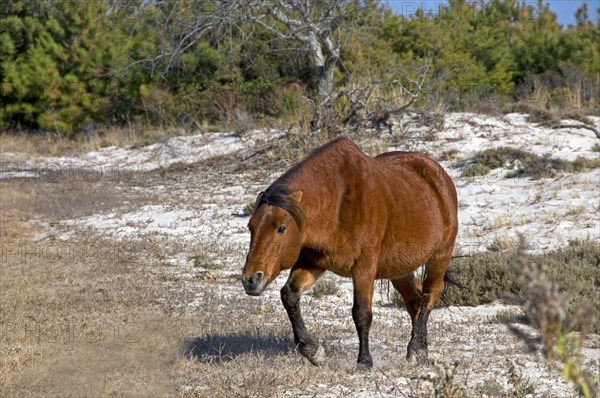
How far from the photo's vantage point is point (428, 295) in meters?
7.72

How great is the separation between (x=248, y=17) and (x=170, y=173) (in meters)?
4.57

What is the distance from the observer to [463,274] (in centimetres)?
1020

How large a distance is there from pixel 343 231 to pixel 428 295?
1537 millimetres

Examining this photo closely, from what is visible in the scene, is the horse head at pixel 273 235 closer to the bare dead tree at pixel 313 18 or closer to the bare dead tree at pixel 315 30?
the bare dead tree at pixel 315 30

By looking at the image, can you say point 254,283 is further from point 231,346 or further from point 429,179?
point 429,179

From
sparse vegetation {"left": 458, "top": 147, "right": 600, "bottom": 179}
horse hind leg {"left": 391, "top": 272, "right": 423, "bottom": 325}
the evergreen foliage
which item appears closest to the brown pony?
horse hind leg {"left": 391, "top": 272, "right": 423, "bottom": 325}

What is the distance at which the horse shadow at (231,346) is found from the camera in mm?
6976

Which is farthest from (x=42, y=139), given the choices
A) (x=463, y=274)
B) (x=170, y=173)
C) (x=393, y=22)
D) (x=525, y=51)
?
(x=463, y=274)

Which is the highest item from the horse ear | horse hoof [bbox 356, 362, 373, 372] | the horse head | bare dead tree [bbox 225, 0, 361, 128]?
bare dead tree [bbox 225, 0, 361, 128]

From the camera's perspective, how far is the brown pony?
20.2 ft

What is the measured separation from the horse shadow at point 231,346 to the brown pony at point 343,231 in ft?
1.61

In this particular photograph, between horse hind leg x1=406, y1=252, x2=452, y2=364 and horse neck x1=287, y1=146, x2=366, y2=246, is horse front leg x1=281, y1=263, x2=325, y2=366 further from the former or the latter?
horse hind leg x1=406, y1=252, x2=452, y2=364

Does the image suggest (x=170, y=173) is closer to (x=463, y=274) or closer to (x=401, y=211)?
(x=463, y=274)

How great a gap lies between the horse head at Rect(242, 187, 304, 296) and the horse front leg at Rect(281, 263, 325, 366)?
387mm
